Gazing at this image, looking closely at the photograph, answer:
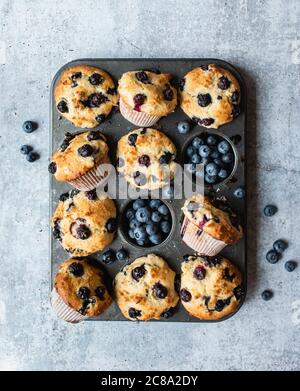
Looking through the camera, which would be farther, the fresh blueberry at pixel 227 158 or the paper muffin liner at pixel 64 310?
the fresh blueberry at pixel 227 158

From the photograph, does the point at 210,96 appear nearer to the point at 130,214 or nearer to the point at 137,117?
the point at 137,117

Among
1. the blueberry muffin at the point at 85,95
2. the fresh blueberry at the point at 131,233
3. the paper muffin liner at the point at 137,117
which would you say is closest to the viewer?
the paper muffin liner at the point at 137,117

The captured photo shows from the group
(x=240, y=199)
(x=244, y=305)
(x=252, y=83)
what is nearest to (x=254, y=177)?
(x=240, y=199)

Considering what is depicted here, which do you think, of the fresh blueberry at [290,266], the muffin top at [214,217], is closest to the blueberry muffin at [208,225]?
the muffin top at [214,217]

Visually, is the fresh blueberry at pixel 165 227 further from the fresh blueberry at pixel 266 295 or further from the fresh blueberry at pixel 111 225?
the fresh blueberry at pixel 266 295

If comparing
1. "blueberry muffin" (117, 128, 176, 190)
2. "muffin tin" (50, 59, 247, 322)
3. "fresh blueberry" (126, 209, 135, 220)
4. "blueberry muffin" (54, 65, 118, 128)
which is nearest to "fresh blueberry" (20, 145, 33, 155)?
"muffin tin" (50, 59, 247, 322)

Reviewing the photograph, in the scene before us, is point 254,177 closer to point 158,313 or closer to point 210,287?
point 210,287

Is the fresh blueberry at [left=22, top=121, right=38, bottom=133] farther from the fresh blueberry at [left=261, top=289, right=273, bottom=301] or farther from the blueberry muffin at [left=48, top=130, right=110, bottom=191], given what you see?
the fresh blueberry at [left=261, top=289, right=273, bottom=301]
